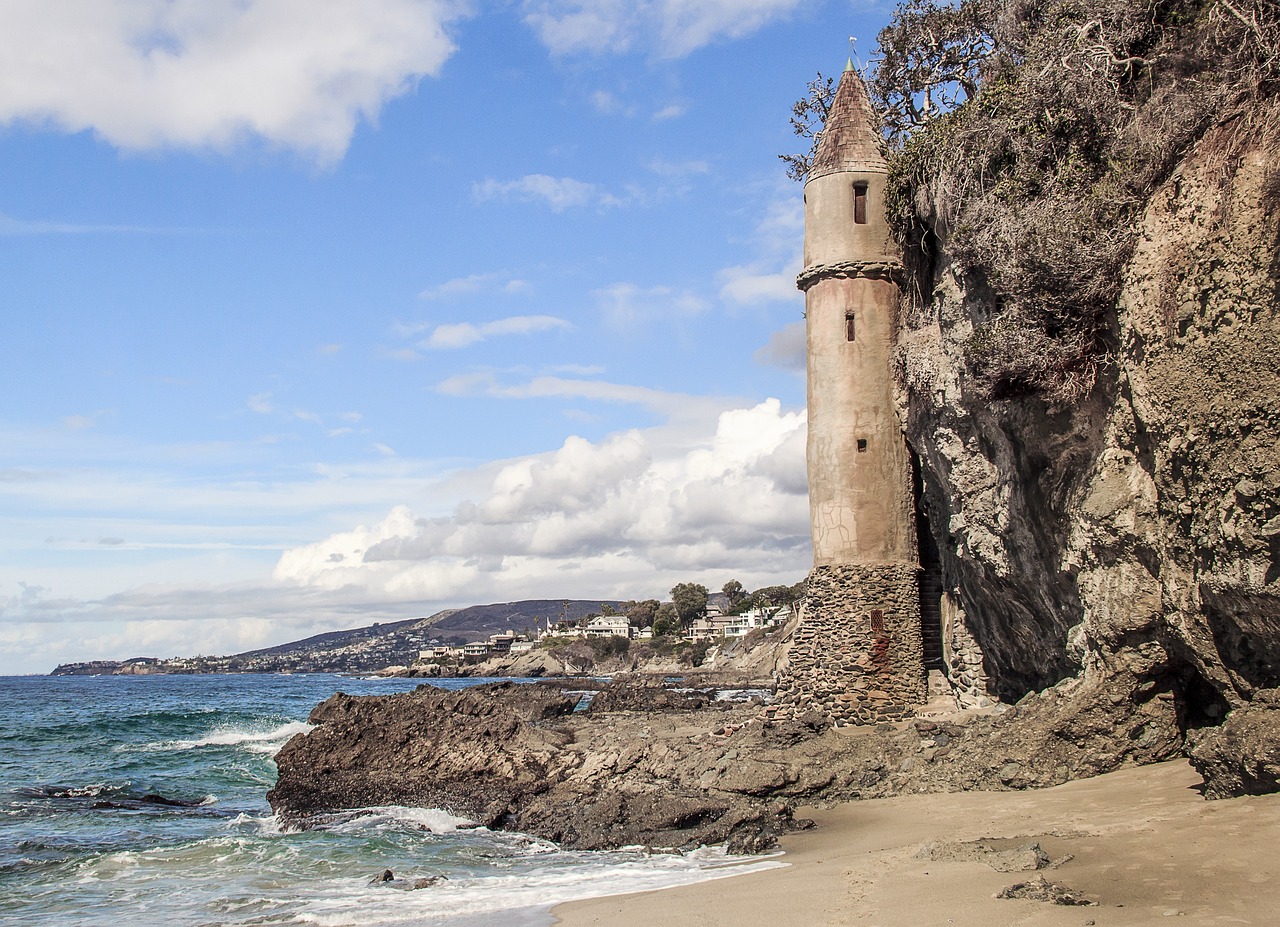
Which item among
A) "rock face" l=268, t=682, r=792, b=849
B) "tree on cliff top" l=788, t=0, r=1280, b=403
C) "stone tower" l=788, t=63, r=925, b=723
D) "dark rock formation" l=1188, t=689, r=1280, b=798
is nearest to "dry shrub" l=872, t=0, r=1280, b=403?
"tree on cliff top" l=788, t=0, r=1280, b=403

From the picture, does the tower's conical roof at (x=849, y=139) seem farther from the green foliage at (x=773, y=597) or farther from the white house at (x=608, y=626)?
the white house at (x=608, y=626)

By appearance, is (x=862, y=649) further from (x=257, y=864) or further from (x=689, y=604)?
(x=689, y=604)

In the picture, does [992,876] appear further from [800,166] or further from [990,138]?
[800,166]

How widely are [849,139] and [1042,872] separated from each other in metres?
15.0

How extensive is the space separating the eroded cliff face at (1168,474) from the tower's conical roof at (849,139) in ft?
15.3

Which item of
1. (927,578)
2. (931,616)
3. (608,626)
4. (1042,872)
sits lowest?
(608,626)

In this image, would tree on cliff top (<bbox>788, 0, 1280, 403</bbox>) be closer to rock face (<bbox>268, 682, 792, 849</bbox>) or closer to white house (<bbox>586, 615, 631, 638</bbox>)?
rock face (<bbox>268, 682, 792, 849</bbox>)

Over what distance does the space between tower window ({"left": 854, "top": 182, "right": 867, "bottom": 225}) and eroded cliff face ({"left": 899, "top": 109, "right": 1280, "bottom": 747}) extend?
12.8 feet

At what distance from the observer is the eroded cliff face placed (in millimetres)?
9195

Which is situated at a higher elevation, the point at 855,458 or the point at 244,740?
the point at 855,458

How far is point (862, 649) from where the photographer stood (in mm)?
18312

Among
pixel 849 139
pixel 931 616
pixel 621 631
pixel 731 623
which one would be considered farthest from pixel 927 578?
pixel 621 631

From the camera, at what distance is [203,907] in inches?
462

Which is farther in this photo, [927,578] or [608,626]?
[608,626]
